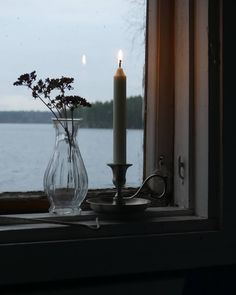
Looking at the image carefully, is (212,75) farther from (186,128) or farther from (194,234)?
(194,234)

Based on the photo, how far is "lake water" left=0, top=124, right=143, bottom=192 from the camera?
1126 millimetres

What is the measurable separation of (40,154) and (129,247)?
294 mm

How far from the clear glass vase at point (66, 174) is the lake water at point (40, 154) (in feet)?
0.26

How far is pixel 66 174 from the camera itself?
1.07 metres

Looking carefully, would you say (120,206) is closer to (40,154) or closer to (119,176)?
(119,176)

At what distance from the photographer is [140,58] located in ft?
3.96

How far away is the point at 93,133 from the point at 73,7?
10.9 inches

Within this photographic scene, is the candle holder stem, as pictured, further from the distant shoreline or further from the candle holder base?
the distant shoreline

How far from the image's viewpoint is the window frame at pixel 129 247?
0.94 meters

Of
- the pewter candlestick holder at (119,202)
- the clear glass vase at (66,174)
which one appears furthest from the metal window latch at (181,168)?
the clear glass vase at (66,174)

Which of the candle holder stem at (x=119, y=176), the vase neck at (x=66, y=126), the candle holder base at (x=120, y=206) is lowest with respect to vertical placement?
the candle holder base at (x=120, y=206)

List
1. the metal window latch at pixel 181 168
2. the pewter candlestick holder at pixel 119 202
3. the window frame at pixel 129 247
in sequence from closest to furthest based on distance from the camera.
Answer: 1. the window frame at pixel 129 247
2. the pewter candlestick holder at pixel 119 202
3. the metal window latch at pixel 181 168

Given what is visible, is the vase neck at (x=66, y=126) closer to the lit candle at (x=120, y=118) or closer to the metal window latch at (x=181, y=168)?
the lit candle at (x=120, y=118)

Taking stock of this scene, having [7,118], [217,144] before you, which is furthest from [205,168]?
[7,118]
